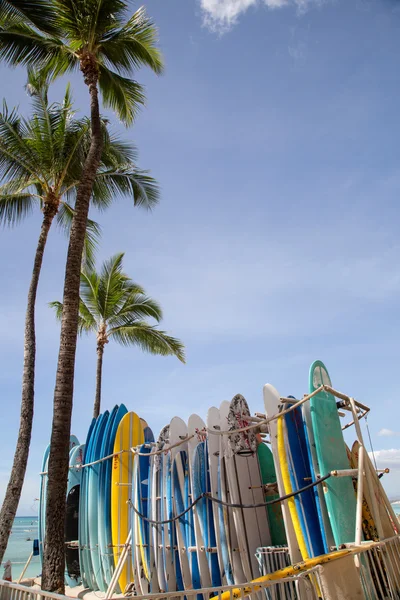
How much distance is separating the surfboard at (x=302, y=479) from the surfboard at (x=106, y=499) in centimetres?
399

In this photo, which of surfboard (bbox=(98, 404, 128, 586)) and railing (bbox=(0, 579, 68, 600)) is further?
surfboard (bbox=(98, 404, 128, 586))

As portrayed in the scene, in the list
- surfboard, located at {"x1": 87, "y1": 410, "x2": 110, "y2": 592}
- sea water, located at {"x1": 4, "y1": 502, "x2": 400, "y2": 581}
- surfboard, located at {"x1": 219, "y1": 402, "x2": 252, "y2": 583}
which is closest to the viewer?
surfboard, located at {"x1": 219, "y1": 402, "x2": 252, "y2": 583}

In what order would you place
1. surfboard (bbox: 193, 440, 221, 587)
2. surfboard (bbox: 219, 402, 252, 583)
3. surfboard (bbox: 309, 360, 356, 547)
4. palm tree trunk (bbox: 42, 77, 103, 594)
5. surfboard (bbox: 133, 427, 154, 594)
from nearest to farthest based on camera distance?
A: surfboard (bbox: 309, 360, 356, 547)
palm tree trunk (bbox: 42, 77, 103, 594)
surfboard (bbox: 219, 402, 252, 583)
surfboard (bbox: 193, 440, 221, 587)
surfboard (bbox: 133, 427, 154, 594)

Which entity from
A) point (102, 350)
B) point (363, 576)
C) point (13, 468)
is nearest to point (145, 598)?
point (363, 576)

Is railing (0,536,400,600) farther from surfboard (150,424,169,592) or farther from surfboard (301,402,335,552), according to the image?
surfboard (150,424,169,592)

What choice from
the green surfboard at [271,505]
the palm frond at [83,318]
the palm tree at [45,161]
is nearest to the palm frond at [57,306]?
the palm frond at [83,318]

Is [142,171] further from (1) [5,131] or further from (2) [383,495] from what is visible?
(2) [383,495]

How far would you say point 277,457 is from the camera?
5539mm

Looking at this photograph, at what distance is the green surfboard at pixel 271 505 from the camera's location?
6262 mm

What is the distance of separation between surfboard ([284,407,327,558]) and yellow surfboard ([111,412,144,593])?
352 centimetres

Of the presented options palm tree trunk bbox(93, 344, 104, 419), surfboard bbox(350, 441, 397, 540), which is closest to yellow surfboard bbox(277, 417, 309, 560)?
surfboard bbox(350, 441, 397, 540)

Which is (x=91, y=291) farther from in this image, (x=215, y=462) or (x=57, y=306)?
(x=215, y=462)

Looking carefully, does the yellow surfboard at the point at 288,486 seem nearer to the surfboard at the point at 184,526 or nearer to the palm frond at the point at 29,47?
the surfboard at the point at 184,526

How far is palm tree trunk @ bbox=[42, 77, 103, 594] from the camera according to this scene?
5.61 meters
